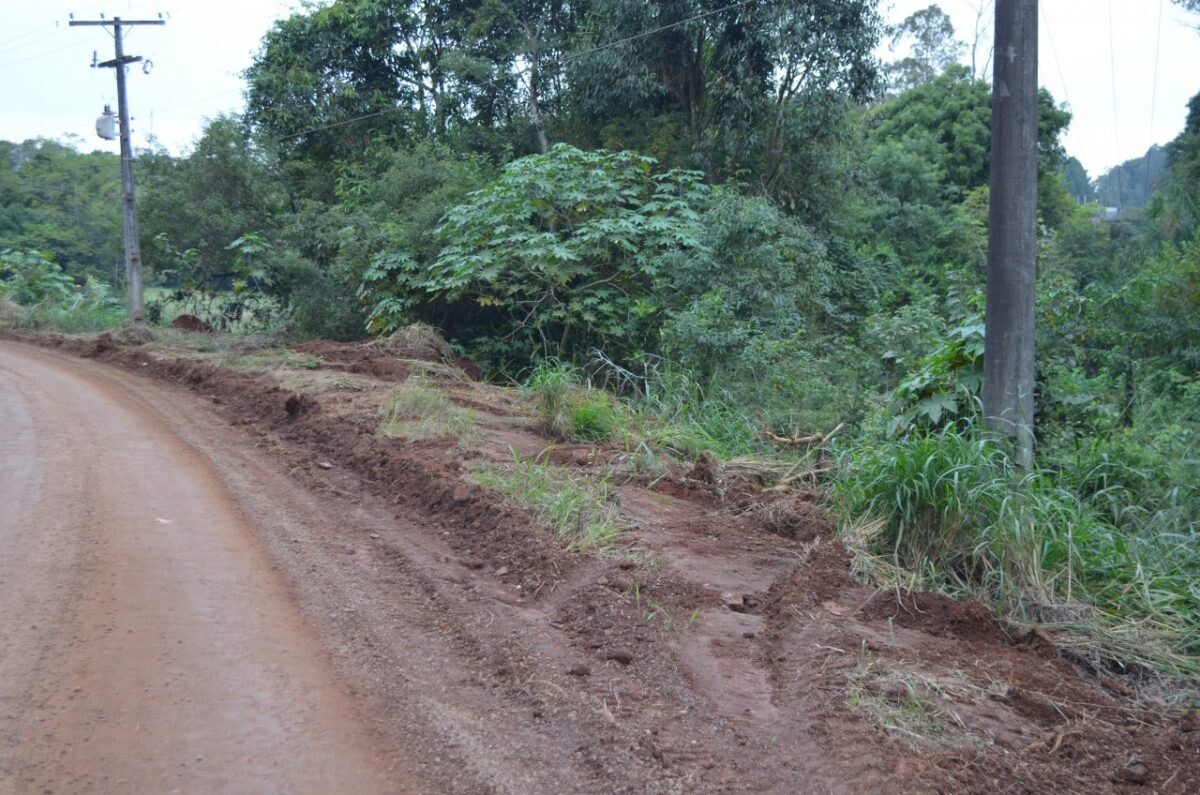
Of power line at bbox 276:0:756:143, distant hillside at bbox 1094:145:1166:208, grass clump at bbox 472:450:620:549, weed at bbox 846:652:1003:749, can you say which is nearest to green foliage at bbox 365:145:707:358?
power line at bbox 276:0:756:143

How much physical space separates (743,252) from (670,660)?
10.8 m

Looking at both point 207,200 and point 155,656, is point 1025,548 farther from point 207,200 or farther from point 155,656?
point 207,200

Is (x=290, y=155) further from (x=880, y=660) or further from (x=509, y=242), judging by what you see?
(x=880, y=660)

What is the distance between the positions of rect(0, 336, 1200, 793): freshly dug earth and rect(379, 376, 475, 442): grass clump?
4.57 feet

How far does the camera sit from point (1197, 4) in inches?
964

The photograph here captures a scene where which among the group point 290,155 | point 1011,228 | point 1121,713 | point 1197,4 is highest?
point 1197,4

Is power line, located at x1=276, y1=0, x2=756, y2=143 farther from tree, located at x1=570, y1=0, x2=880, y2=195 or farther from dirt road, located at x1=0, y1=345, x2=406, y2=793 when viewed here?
dirt road, located at x1=0, y1=345, x2=406, y2=793

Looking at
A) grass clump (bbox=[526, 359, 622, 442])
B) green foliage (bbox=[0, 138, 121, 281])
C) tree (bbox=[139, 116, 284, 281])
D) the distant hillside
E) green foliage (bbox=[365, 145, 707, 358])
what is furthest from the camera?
the distant hillside

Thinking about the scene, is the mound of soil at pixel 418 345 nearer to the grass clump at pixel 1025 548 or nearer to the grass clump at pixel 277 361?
the grass clump at pixel 277 361

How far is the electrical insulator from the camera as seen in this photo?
24000 millimetres

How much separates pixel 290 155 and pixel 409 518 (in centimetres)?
2287

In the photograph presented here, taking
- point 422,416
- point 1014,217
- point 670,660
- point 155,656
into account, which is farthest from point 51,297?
point 670,660

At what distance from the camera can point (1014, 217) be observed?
22.7 ft

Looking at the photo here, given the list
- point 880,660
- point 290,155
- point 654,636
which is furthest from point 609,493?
point 290,155
